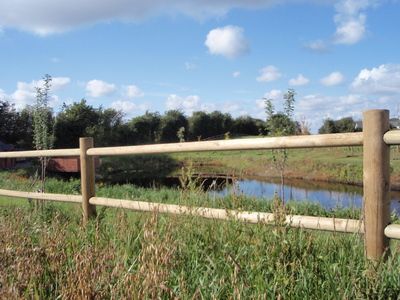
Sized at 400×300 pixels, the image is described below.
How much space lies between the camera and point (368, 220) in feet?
11.6

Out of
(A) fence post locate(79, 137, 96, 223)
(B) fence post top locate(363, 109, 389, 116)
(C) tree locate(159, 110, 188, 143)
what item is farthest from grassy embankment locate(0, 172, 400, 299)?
(C) tree locate(159, 110, 188, 143)

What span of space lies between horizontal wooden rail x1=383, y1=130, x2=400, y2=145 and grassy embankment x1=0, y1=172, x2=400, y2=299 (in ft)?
2.25

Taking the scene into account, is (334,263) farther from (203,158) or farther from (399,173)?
(203,158)

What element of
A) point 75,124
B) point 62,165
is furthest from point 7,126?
point 62,165

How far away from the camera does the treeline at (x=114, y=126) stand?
4231 centimetres

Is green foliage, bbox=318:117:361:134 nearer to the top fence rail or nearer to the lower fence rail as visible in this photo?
the top fence rail

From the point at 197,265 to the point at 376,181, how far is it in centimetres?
140

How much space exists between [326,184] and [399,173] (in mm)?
3565

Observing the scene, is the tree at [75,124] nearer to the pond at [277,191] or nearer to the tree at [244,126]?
the pond at [277,191]

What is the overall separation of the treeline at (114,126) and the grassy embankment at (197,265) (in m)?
31.3

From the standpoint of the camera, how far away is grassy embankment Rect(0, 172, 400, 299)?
7.80 feet

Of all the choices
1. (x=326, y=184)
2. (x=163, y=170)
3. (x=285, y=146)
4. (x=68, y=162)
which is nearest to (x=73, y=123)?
(x=163, y=170)

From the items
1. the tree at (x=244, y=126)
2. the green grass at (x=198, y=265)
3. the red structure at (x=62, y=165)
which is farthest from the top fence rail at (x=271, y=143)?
the tree at (x=244, y=126)

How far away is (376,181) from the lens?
3510 millimetres
